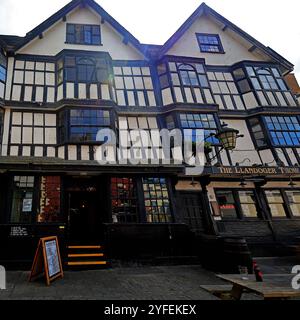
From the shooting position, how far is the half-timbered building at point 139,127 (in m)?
8.69

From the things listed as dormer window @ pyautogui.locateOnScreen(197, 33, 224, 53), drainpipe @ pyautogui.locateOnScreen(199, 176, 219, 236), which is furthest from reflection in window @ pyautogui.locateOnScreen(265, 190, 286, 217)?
dormer window @ pyautogui.locateOnScreen(197, 33, 224, 53)

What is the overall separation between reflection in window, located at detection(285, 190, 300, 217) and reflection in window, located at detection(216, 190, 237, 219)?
10.1 feet

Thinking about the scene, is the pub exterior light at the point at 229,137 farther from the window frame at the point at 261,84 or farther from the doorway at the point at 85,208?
the window frame at the point at 261,84

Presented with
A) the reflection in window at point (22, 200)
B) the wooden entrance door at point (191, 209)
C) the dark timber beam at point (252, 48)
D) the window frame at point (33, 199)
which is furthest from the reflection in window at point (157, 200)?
the dark timber beam at point (252, 48)

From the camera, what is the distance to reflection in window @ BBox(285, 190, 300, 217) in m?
11.4

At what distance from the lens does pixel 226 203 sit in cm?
1120

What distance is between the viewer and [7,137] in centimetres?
1052

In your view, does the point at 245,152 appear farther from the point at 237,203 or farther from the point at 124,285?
the point at 124,285

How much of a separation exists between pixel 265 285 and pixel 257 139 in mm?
10509

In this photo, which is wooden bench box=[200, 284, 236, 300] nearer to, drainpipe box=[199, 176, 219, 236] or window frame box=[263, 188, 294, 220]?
drainpipe box=[199, 176, 219, 236]

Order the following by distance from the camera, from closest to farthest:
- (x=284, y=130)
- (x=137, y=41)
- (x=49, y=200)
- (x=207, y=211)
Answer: (x=49, y=200) < (x=207, y=211) < (x=284, y=130) < (x=137, y=41)

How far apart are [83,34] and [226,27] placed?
10.1m

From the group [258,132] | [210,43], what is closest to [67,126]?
[258,132]

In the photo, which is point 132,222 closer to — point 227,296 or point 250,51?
point 227,296
